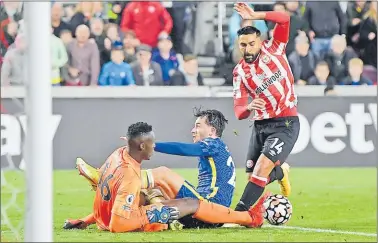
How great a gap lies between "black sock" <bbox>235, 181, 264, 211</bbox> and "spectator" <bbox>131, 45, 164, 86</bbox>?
22.0 feet

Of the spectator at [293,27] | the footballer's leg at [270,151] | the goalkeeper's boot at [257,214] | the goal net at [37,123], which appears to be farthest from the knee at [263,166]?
the spectator at [293,27]

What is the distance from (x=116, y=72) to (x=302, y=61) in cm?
289

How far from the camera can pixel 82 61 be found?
51.0 feet

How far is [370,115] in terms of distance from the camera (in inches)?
605

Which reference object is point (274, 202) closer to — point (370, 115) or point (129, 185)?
point (129, 185)

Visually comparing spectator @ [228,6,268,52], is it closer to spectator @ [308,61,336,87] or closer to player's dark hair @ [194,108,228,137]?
spectator @ [308,61,336,87]

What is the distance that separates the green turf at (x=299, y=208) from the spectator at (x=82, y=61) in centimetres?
144

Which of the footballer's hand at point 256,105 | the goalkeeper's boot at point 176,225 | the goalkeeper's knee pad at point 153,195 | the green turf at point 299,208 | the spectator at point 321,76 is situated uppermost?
the spectator at point 321,76

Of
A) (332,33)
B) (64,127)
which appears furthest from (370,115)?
(64,127)

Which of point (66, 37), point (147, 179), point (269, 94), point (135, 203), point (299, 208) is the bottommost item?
point (299, 208)

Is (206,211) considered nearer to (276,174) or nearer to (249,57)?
(276,174)

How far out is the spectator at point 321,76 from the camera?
16125 millimetres

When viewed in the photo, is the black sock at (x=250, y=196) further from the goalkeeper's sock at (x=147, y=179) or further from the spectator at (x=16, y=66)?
the spectator at (x=16, y=66)

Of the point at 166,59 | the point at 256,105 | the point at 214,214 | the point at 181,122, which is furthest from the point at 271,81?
the point at 166,59
